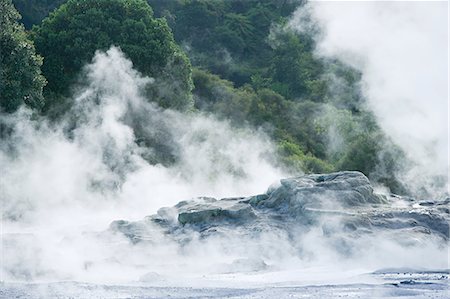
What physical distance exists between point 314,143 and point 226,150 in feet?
37.3

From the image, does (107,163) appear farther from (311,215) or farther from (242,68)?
(242,68)

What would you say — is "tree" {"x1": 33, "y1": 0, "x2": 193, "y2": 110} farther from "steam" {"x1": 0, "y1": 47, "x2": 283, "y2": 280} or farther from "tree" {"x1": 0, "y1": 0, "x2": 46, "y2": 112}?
"tree" {"x1": 0, "y1": 0, "x2": 46, "y2": 112}

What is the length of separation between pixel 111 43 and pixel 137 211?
373 inches

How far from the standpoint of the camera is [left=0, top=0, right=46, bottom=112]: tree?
2880 cm

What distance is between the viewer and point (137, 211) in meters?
25.4

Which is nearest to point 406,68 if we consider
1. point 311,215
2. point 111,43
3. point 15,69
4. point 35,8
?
point 111,43

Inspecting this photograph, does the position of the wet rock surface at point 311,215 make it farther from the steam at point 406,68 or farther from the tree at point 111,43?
the tree at point 111,43

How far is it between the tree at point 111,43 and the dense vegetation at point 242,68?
0.03 meters

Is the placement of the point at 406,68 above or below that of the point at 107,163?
above

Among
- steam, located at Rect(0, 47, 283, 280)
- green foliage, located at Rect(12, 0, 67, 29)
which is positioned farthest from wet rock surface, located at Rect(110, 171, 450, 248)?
green foliage, located at Rect(12, 0, 67, 29)

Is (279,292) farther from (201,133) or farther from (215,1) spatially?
(215,1)

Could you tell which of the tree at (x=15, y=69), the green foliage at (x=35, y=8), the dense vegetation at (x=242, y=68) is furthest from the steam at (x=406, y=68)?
the green foliage at (x=35, y=8)

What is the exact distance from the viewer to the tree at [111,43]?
33.3 m

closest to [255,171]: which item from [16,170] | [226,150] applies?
[226,150]
